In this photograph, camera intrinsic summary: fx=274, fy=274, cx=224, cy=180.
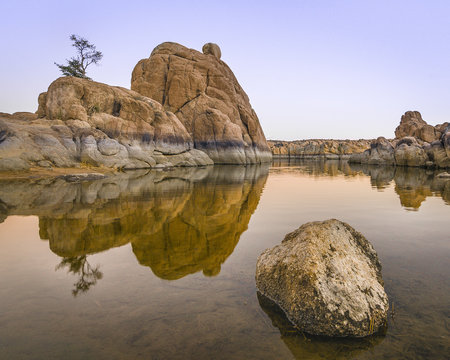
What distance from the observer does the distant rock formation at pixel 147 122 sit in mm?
20323

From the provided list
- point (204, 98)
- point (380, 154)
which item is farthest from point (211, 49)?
point (380, 154)

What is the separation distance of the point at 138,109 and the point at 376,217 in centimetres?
2808

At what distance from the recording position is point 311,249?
353 centimetres

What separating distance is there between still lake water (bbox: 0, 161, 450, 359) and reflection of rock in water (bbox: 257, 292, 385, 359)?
0.04ft

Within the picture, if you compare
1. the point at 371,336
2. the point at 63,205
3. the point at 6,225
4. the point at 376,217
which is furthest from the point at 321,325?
the point at 63,205

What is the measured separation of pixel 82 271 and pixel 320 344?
3562 mm

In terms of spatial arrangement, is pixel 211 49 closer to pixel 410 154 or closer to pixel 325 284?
pixel 410 154

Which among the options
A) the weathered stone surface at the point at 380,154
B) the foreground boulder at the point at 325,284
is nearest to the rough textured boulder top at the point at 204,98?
the weathered stone surface at the point at 380,154

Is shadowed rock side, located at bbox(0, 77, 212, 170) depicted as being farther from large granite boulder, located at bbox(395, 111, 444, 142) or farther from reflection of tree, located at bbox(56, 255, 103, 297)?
large granite boulder, located at bbox(395, 111, 444, 142)

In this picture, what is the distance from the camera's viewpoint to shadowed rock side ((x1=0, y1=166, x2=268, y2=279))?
16.3 ft

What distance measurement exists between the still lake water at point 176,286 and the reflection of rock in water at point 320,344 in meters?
0.01

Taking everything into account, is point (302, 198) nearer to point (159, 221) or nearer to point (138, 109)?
point (159, 221)

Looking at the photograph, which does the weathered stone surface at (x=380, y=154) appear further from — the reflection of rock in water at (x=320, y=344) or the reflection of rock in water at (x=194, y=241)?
the reflection of rock in water at (x=320, y=344)

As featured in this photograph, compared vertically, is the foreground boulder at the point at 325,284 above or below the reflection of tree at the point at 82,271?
above
